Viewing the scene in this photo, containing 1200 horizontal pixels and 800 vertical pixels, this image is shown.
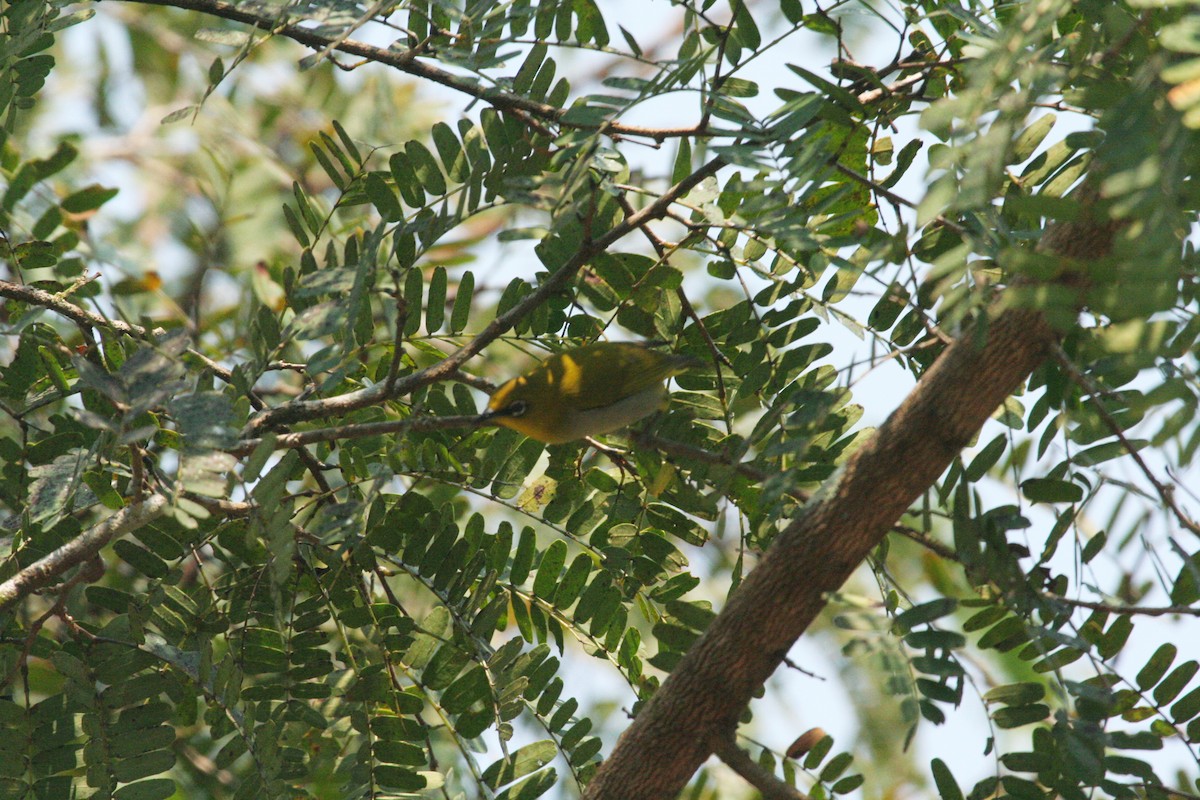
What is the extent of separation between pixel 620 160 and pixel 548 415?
2.21ft

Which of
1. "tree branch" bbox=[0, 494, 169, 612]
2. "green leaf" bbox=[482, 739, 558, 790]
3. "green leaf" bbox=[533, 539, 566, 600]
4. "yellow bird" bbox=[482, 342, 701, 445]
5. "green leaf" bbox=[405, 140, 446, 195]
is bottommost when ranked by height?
"green leaf" bbox=[482, 739, 558, 790]

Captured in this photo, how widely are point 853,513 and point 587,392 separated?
109 cm

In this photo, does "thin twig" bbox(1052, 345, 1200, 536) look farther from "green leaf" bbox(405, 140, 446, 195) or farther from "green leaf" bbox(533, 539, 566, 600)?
"green leaf" bbox(405, 140, 446, 195)

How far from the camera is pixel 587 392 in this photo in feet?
8.75

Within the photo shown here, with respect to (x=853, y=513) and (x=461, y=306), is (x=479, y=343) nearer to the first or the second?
(x=461, y=306)

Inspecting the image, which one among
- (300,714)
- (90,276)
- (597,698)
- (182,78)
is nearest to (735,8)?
(90,276)

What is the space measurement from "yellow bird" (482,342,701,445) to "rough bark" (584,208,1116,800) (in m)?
0.71

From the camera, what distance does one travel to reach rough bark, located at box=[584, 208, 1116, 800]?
5.48 feet

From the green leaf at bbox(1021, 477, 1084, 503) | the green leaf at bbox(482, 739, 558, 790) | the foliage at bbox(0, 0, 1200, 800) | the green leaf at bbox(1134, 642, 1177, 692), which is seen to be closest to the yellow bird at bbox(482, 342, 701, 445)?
the foliage at bbox(0, 0, 1200, 800)

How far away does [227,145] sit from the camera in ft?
17.9

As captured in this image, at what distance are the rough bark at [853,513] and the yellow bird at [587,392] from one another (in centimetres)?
71

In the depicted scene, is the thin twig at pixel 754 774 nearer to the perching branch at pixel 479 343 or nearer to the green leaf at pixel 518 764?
the green leaf at pixel 518 764

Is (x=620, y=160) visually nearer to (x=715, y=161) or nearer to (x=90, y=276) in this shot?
(x=715, y=161)

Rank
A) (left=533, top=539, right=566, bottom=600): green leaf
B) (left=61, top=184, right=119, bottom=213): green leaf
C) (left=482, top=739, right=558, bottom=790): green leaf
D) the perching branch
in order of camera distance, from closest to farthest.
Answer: (left=61, top=184, right=119, bottom=213): green leaf
the perching branch
(left=482, top=739, right=558, bottom=790): green leaf
(left=533, top=539, right=566, bottom=600): green leaf
